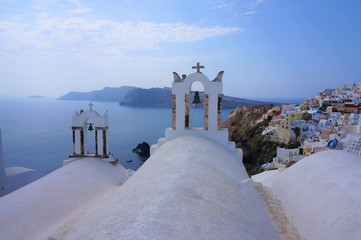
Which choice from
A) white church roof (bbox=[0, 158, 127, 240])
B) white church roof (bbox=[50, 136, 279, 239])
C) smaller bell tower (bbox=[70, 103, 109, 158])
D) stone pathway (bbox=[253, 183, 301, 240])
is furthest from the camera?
smaller bell tower (bbox=[70, 103, 109, 158])

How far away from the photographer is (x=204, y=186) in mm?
3826

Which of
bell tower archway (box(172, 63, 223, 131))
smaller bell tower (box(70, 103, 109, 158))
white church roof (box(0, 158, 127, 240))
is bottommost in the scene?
white church roof (box(0, 158, 127, 240))

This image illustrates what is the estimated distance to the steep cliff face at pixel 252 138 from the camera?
148 ft

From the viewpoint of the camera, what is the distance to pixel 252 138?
52.0m

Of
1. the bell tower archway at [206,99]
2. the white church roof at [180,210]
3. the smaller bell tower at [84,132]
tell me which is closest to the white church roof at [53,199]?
the smaller bell tower at [84,132]

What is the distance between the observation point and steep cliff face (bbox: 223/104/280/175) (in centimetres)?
4497

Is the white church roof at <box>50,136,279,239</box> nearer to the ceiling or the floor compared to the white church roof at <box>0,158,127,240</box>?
nearer to the ceiling

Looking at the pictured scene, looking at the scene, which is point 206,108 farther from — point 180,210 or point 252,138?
point 252,138

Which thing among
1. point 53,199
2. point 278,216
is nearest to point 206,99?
point 278,216

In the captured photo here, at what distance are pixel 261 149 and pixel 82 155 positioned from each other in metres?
40.5

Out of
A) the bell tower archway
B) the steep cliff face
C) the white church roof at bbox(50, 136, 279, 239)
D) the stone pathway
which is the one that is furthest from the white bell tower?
the steep cliff face

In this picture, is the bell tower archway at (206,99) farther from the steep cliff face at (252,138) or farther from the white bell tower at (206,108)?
the steep cliff face at (252,138)

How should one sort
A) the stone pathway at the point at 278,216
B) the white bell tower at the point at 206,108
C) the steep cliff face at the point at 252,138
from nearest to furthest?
the stone pathway at the point at 278,216, the white bell tower at the point at 206,108, the steep cliff face at the point at 252,138

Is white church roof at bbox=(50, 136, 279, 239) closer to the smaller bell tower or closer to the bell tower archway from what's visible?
the bell tower archway
